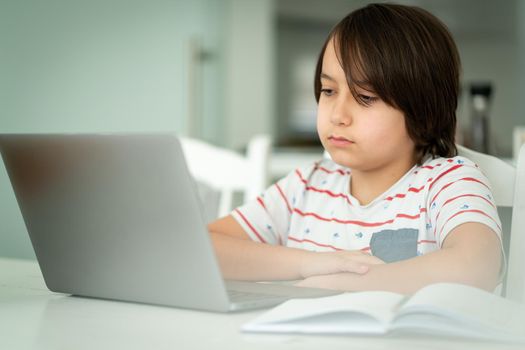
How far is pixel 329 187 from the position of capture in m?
1.21

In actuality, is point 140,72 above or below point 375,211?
below

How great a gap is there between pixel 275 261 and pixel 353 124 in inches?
8.9

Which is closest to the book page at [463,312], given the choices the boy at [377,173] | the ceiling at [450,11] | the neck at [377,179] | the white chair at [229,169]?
the boy at [377,173]

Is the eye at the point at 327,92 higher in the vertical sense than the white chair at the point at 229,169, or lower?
higher

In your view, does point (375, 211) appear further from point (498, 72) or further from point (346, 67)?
point (498, 72)

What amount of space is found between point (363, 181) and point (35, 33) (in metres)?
1.07

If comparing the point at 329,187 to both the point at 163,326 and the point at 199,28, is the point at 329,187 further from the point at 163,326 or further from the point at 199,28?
the point at 199,28

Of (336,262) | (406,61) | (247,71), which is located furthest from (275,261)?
(247,71)

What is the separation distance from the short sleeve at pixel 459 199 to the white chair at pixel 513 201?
0.14 feet

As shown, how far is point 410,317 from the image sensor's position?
0.57 metres

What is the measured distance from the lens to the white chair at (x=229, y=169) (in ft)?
5.59

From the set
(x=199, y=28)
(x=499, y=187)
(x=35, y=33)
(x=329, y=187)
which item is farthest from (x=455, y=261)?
(x=199, y=28)

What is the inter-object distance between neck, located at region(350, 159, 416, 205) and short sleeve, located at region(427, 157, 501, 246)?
0.28 ft

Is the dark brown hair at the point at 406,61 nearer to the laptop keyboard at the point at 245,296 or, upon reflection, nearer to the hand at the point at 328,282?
the hand at the point at 328,282
